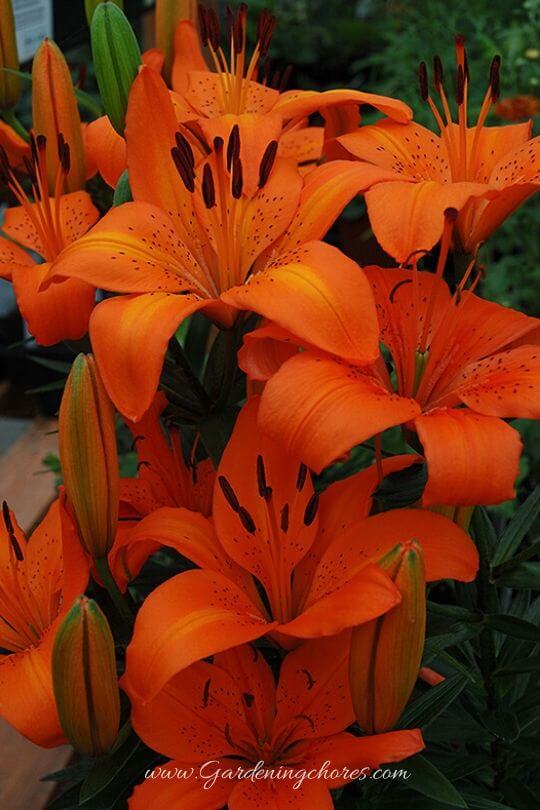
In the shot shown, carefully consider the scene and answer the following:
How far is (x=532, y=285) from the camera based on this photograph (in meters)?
1.66

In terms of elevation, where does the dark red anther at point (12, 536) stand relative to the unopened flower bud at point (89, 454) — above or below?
below

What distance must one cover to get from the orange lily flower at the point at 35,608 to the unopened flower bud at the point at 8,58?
302mm

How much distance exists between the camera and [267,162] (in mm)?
528

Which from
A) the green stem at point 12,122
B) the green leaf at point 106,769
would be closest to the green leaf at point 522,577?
the green leaf at point 106,769

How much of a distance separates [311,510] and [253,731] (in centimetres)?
12

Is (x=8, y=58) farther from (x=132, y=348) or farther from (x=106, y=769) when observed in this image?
(x=106, y=769)

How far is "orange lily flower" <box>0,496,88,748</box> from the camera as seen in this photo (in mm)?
479

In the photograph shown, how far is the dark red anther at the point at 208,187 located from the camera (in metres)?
0.52

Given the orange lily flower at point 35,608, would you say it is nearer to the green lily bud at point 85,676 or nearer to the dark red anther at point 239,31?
the green lily bud at point 85,676

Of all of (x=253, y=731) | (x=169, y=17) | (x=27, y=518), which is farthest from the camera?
(x=27, y=518)

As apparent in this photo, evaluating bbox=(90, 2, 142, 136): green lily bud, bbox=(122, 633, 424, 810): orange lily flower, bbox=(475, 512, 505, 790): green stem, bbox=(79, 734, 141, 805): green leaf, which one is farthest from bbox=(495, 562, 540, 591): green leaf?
bbox=(90, 2, 142, 136): green lily bud

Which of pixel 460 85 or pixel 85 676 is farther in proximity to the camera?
pixel 460 85

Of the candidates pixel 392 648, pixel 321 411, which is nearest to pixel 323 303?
pixel 321 411

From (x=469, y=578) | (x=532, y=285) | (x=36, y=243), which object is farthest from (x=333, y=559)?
(x=532, y=285)
